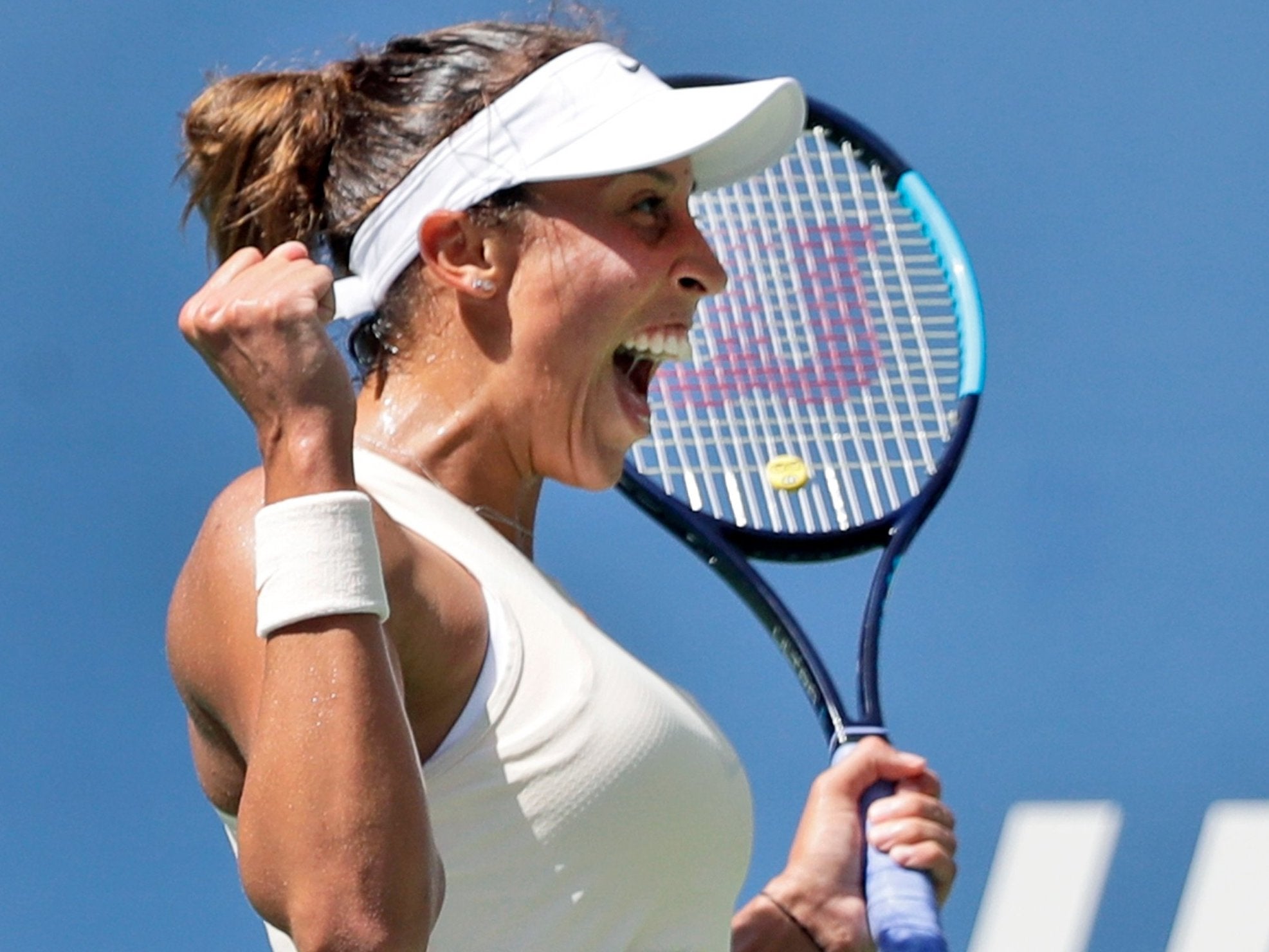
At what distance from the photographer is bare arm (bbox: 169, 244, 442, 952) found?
1791 mm

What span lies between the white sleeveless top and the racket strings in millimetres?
1130

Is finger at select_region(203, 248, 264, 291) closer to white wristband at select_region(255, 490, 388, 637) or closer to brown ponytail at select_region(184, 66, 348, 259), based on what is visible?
white wristband at select_region(255, 490, 388, 637)

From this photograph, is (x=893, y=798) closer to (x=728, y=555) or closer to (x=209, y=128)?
(x=728, y=555)

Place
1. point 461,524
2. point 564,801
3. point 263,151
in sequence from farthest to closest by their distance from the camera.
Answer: point 263,151 < point 461,524 < point 564,801

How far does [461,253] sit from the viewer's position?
8.36ft

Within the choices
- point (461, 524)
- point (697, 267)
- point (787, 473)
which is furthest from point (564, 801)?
point (787, 473)

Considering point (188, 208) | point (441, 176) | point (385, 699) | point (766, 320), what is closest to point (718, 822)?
point (385, 699)

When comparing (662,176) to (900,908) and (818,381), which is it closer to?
(900,908)

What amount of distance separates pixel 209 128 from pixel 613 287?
1.54 ft

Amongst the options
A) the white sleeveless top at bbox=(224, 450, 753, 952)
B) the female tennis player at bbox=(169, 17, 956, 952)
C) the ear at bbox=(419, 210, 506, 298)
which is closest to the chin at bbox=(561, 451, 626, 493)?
the female tennis player at bbox=(169, 17, 956, 952)

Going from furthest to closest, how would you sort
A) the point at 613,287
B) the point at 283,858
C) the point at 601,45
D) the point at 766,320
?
1. the point at 766,320
2. the point at 601,45
3. the point at 613,287
4. the point at 283,858

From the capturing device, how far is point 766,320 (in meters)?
3.56

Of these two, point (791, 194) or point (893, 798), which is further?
point (791, 194)

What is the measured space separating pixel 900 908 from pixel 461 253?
0.90 m
